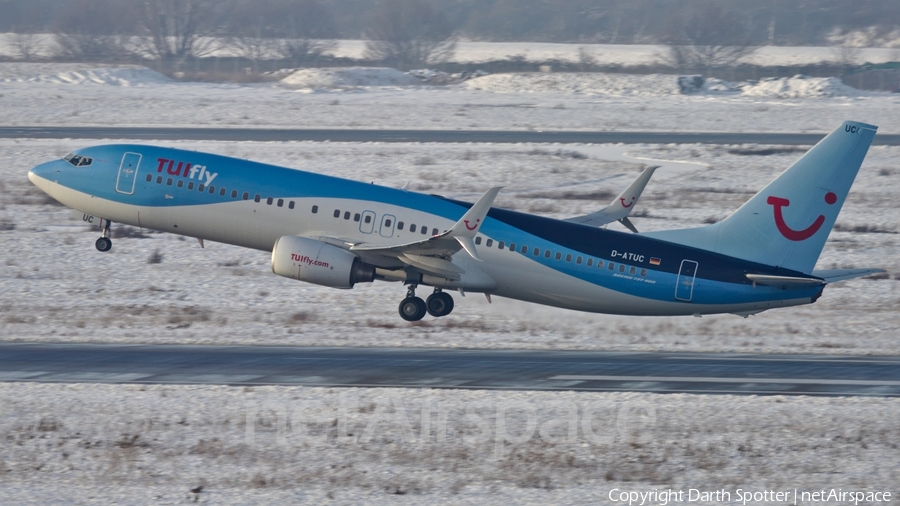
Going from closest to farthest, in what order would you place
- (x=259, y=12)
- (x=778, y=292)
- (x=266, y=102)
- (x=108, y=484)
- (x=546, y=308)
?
(x=108, y=484) < (x=778, y=292) < (x=546, y=308) < (x=266, y=102) < (x=259, y=12)

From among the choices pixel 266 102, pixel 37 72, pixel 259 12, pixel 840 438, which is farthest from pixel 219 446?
pixel 259 12

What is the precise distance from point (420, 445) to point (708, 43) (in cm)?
12106

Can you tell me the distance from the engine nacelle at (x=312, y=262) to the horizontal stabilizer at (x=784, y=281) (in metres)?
12.5

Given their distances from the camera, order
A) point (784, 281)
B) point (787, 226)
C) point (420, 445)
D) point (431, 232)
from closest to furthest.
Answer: point (420, 445)
point (784, 281)
point (787, 226)
point (431, 232)

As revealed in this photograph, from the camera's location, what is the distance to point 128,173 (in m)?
36.4

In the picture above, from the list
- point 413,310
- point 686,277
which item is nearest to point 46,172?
point 413,310

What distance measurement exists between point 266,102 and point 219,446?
72653mm

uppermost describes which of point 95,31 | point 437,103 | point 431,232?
point 95,31

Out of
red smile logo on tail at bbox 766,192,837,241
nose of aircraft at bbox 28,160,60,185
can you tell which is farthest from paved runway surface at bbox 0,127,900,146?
red smile logo on tail at bbox 766,192,837,241

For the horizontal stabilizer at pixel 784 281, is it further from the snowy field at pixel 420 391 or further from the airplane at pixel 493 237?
the snowy field at pixel 420 391

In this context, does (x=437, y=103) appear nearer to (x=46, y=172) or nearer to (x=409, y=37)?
(x=409, y=37)

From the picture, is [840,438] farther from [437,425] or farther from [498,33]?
[498,33]

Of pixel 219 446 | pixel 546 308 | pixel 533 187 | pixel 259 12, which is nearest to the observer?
pixel 219 446

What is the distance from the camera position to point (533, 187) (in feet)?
201
